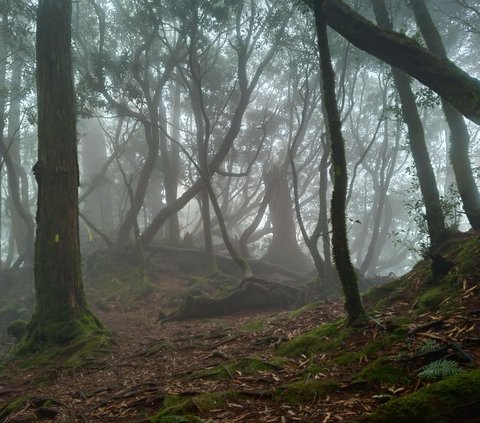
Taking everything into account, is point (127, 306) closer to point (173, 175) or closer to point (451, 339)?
point (173, 175)

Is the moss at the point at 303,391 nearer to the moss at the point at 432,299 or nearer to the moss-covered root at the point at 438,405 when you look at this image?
the moss-covered root at the point at 438,405

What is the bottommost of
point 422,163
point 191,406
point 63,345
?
point 191,406

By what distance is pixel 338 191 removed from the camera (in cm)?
497

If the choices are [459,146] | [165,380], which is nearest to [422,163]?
[459,146]

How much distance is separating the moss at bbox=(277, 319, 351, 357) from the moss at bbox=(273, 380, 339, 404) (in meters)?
1.15

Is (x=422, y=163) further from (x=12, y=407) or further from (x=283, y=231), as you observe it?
(x=283, y=231)

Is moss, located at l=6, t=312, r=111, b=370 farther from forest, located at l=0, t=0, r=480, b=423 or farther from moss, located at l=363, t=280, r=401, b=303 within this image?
moss, located at l=363, t=280, r=401, b=303

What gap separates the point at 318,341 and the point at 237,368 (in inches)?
41.2

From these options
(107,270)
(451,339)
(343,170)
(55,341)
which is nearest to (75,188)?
(55,341)

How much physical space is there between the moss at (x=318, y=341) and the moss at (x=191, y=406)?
4.63ft

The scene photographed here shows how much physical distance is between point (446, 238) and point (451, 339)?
4023 millimetres

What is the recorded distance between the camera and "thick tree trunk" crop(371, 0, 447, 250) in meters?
7.45

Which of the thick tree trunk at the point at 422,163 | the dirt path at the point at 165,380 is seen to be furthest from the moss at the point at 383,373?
the thick tree trunk at the point at 422,163

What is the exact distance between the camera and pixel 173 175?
2166cm
